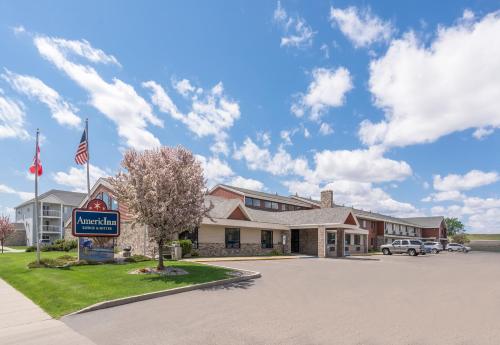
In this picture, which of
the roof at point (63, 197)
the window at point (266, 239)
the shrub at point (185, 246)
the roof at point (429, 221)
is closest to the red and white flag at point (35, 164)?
the shrub at point (185, 246)

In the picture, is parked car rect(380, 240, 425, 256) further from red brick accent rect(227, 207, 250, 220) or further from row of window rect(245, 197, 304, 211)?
red brick accent rect(227, 207, 250, 220)

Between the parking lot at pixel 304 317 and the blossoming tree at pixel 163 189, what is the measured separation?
4.52 metres

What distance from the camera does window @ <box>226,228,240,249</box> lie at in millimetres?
30453

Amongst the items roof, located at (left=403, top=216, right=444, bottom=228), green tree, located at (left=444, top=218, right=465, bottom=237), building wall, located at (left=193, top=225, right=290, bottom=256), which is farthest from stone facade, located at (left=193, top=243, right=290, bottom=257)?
green tree, located at (left=444, top=218, right=465, bottom=237)

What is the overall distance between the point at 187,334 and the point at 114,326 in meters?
2.14

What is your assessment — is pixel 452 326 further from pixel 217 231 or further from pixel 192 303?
pixel 217 231

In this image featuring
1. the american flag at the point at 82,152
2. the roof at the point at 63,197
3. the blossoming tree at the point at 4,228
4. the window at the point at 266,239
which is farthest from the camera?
the roof at the point at 63,197

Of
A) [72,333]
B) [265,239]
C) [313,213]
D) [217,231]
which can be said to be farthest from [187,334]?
[313,213]

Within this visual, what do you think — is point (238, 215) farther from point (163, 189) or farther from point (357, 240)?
point (357, 240)

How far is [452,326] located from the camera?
338 inches

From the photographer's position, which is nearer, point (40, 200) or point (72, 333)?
point (72, 333)

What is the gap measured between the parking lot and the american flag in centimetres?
1380

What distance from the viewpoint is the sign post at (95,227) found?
19422mm

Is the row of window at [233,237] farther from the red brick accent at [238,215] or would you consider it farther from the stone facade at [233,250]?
the red brick accent at [238,215]
